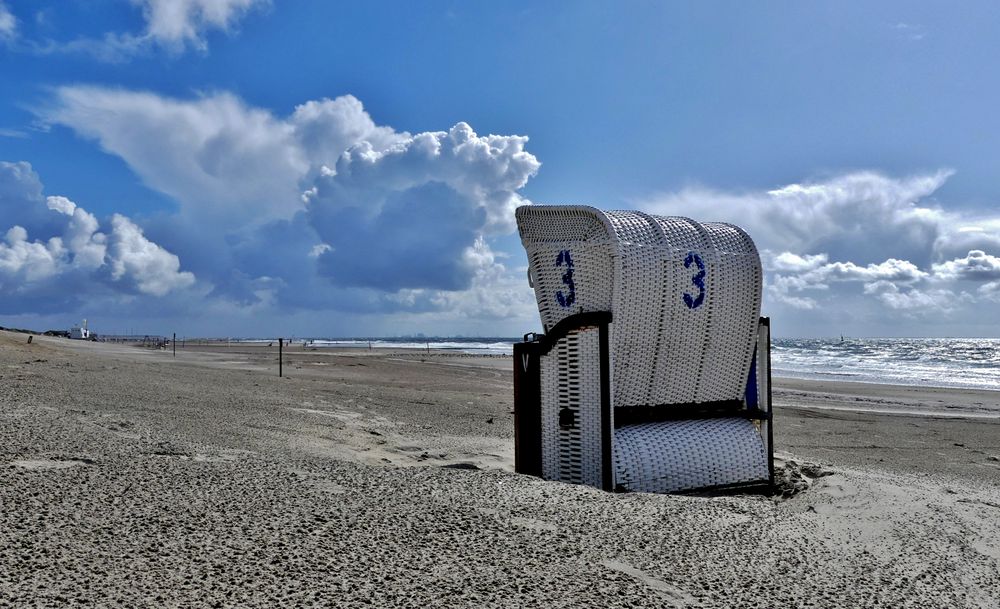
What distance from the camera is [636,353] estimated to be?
7.16 m

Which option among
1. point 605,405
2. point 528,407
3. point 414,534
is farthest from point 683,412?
point 414,534

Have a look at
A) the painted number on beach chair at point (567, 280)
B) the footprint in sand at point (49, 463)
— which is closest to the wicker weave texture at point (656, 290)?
the painted number on beach chair at point (567, 280)

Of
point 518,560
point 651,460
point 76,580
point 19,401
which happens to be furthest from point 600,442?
point 19,401

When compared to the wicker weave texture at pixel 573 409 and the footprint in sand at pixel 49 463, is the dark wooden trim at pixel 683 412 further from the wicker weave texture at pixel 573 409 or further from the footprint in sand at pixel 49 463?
the footprint in sand at pixel 49 463

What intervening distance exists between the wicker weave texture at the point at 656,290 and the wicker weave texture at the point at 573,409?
1.05 feet

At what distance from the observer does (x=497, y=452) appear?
9570mm

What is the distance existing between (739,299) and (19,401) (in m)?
9.20

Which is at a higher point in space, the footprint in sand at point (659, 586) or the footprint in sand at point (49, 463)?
the footprint in sand at point (49, 463)

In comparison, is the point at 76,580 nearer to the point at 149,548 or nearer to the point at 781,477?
the point at 149,548

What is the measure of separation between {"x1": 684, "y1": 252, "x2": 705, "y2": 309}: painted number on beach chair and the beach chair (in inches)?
0.6

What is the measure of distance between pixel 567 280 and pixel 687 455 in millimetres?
2275

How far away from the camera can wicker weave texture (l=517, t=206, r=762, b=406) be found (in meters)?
6.91

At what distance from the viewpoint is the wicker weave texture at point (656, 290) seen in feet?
22.7

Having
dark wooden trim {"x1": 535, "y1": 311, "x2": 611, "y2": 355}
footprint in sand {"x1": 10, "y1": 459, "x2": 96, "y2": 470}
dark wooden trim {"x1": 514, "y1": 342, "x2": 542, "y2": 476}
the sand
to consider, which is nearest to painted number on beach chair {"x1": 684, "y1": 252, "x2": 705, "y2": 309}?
dark wooden trim {"x1": 535, "y1": 311, "x2": 611, "y2": 355}
